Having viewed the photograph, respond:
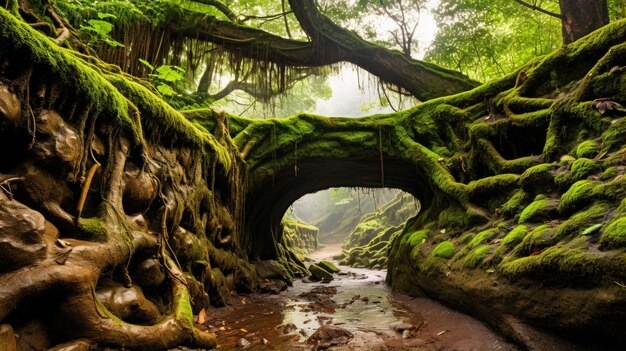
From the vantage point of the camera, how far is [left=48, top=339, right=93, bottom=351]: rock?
2.43m

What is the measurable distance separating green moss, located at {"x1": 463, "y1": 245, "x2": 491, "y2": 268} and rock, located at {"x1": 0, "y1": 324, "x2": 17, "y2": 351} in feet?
16.7

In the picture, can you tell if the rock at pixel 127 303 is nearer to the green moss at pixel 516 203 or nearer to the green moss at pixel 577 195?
the green moss at pixel 577 195

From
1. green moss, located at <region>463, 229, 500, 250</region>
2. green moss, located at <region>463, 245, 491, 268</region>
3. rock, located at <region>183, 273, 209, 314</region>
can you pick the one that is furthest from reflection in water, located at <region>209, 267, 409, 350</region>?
green moss, located at <region>463, 229, 500, 250</region>

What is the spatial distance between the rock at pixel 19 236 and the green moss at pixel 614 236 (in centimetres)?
481

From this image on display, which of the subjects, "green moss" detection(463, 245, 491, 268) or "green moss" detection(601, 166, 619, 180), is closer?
"green moss" detection(601, 166, 619, 180)

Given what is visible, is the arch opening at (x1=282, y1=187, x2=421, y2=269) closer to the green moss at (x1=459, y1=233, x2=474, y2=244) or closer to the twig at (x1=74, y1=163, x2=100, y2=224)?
the green moss at (x1=459, y1=233, x2=474, y2=244)

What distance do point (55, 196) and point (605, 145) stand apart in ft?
21.9

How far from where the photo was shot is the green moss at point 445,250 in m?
6.10

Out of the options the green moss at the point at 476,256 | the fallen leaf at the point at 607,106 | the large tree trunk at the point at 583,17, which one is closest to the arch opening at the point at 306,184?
the green moss at the point at 476,256

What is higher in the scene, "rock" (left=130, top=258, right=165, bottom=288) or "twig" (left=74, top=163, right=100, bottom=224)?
"twig" (left=74, top=163, right=100, bottom=224)

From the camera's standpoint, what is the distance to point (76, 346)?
249 centimetres

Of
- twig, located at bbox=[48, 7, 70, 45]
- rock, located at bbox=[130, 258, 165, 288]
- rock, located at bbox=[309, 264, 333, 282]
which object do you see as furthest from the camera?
rock, located at bbox=[309, 264, 333, 282]

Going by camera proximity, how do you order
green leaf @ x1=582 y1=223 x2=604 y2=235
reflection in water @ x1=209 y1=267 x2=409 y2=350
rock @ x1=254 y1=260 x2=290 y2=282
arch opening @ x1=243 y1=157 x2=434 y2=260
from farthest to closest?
rock @ x1=254 y1=260 x2=290 y2=282 → arch opening @ x1=243 y1=157 x2=434 y2=260 → reflection in water @ x1=209 y1=267 x2=409 y2=350 → green leaf @ x1=582 y1=223 x2=604 y2=235

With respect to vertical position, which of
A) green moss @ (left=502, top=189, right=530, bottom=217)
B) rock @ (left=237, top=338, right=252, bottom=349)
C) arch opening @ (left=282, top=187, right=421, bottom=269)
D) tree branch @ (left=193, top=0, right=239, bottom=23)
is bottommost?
arch opening @ (left=282, top=187, right=421, bottom=269)
